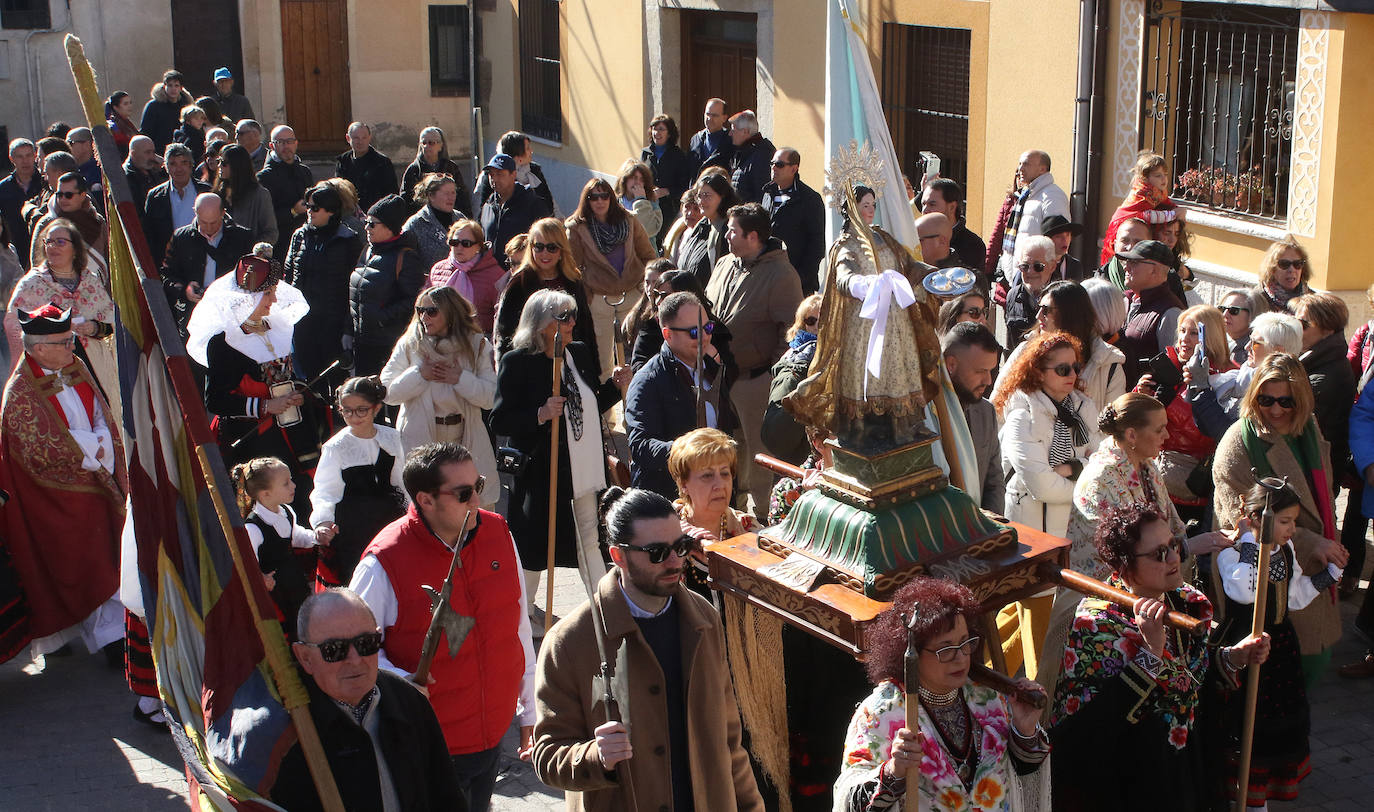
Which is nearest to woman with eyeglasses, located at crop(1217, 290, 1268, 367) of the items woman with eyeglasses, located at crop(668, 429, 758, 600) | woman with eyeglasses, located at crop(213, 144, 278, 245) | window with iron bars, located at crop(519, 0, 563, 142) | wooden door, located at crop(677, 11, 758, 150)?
woman with eyeglasses, located at crop(668, 429, 758, 600)

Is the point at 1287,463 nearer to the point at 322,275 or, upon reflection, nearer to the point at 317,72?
the point at 322,275

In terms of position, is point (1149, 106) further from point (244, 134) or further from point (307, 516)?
point (244, 134)

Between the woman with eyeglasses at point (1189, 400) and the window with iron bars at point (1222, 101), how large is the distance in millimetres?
3622

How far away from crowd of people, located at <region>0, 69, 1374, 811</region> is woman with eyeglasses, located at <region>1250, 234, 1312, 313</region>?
0.06 ft

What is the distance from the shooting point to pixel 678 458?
555cm

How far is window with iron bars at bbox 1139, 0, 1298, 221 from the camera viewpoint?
34.7ft

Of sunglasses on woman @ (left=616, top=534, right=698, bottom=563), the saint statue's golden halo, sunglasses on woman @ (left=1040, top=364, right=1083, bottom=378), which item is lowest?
sunglasses on woman @ (left=616, top=534, right=698, bottom=563)

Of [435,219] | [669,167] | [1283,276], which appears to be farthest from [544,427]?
[669,167]

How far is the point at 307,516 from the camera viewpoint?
8.27 meters

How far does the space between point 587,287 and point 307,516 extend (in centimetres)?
325

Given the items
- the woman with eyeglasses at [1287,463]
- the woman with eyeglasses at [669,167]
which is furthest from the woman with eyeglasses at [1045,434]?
the woman with eyeglasses at [669,167]

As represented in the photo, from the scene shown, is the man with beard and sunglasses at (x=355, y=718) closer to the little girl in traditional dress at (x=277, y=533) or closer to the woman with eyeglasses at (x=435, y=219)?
the little girl in traditional dress at (x=277, y=533)

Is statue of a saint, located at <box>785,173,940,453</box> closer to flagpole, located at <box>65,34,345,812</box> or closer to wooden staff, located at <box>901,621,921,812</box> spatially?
wooden staff, located at <box>901,621,921,812</box>

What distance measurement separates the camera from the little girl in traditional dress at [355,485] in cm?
675
